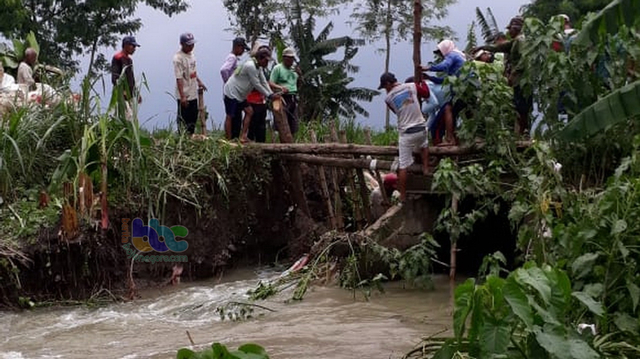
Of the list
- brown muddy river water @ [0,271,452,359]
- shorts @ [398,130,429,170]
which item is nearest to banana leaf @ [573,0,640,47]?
brown muddy river water @ [0,271,452,359]

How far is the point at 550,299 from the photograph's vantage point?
3.65 m

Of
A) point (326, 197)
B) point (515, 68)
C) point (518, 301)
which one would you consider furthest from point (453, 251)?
point (518, 301)

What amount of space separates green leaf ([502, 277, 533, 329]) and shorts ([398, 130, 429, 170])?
4.96 m

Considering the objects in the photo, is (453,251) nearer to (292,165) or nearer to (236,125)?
(292,165)

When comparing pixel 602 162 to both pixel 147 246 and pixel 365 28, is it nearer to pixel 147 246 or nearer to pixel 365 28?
pixel 147 246

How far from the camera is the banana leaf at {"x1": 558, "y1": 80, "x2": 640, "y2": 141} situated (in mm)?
4914

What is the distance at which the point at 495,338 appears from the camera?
3506 millimetres

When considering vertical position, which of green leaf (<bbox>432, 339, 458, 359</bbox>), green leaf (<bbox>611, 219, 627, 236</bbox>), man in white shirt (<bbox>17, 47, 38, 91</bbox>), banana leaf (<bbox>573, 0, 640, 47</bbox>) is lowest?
green leaf (<bbox>432, 339, 458, 359</bbox>)

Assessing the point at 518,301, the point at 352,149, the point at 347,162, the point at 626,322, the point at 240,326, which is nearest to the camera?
the point at 518,301

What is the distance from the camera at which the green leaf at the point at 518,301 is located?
3455mm

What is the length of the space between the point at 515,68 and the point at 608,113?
10.9 ft

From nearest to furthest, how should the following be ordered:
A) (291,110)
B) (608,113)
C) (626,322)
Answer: (626,322)
(608,113)
(291,110)

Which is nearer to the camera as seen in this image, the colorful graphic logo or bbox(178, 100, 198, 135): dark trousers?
the colorful graphic logo

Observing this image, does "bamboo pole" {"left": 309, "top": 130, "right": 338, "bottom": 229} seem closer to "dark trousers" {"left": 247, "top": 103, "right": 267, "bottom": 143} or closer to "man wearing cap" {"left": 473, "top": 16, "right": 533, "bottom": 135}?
"dark trousers" {"left": 247, "top": 103, "right": 267, "bottom": 143}
